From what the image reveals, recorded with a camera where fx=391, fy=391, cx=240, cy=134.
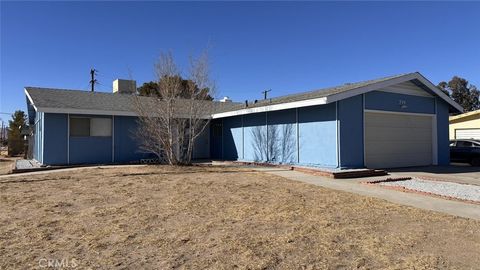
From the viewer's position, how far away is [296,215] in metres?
7.28

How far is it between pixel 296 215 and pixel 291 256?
236 cm

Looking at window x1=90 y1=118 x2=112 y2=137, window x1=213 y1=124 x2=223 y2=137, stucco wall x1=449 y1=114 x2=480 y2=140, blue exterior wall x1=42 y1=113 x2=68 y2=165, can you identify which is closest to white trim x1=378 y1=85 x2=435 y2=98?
window x1=213 y1=124 x2=223 y2=137

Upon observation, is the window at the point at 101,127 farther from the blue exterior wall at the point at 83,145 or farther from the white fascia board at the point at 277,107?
the white fascia board at the point at 277,107

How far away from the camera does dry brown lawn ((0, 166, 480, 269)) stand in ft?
15.7

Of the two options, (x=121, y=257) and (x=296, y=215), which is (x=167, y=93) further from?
(x=121, y=257)

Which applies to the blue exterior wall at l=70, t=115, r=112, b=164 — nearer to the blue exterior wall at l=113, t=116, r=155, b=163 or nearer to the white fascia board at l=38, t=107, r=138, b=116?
the blue exterior wall at l=113, t=116, r=155, b=163

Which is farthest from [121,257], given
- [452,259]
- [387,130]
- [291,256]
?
[387,130]

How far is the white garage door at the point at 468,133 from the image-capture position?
26.7 meters

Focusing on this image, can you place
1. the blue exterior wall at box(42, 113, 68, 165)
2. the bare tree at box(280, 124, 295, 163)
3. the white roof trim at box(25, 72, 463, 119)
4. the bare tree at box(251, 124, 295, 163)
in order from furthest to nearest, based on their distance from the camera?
the bare tree at box(251, 124, 295, 163)
the bare tree at box(280, 124, 295, 163)
the blue exterior wall at box(42, 113, 68, 165)
the white roof trim at box(25, 72, 463, 119)

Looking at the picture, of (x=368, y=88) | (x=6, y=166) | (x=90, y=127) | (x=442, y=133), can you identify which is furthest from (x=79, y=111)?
(x=442, y=133)

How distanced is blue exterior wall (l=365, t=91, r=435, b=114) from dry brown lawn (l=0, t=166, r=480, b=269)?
7577 mm

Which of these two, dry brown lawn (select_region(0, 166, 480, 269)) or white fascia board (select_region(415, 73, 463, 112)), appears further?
white fascia board (select_region(415, 73, 463, 112))

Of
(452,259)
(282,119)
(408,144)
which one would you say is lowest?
(452,259)

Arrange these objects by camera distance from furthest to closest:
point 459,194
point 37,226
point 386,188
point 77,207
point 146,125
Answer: point 146,125, point 386,188, point 459,194, point 77,207, point 37,226
